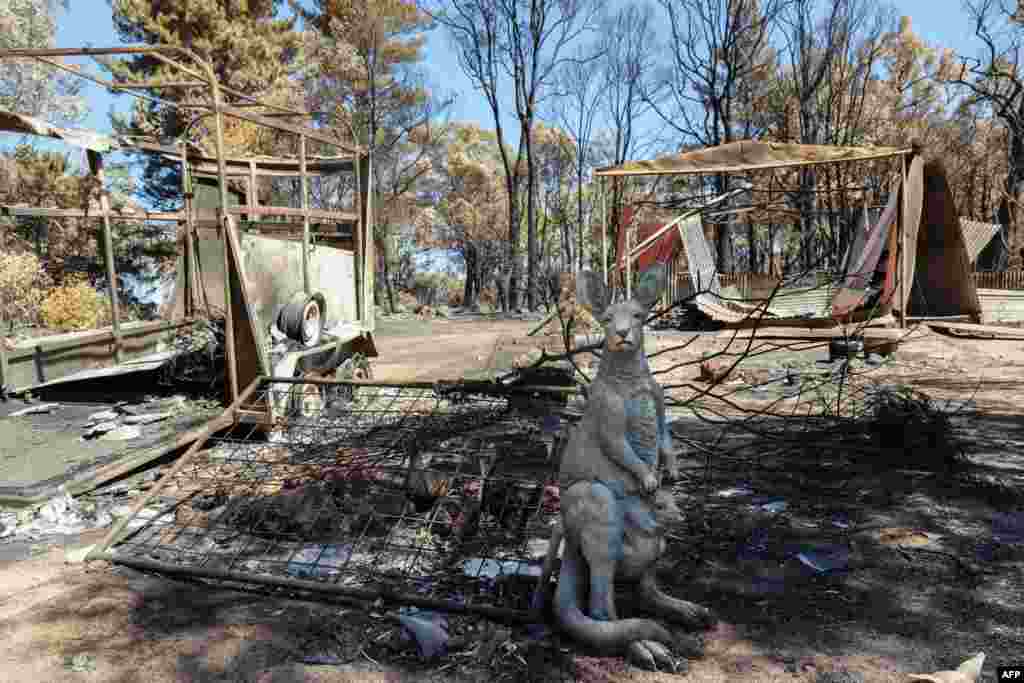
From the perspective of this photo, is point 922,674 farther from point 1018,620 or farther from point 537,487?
point 537,487

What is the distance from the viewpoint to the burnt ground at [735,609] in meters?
2.29

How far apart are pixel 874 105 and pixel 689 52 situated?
8.93 metres

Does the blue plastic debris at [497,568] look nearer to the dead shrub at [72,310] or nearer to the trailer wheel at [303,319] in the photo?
the trailer wheel at [303,319]

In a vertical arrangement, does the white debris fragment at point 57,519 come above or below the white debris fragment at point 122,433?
below

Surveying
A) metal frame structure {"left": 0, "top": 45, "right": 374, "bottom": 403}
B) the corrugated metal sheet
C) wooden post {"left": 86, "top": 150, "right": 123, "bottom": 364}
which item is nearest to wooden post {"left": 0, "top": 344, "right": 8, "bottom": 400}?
metal frame structure {"left": 0, "top": 45, "right": 374, "bottom": 403}

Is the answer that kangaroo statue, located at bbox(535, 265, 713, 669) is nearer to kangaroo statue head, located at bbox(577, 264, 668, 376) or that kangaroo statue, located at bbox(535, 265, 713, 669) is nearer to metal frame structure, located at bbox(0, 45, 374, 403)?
kangaroo statue head, located at bbox(577, 264, 668, 376)

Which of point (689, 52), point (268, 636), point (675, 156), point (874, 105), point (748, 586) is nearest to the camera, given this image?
point (268, 636)

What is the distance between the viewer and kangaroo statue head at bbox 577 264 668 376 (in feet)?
7.74

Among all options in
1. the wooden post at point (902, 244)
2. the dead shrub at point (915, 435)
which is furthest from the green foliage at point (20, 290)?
the wooden post at point (902, 244)

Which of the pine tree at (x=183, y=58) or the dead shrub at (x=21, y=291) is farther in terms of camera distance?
the pine tree at (x=183, y=58)

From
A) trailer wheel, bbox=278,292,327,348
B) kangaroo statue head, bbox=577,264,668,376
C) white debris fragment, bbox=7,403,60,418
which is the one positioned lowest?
white debris fragment, bbox=7,403,60,418

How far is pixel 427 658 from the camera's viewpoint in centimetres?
234

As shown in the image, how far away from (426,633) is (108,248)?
5932mm

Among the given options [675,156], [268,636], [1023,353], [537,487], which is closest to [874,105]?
[1023,353]
